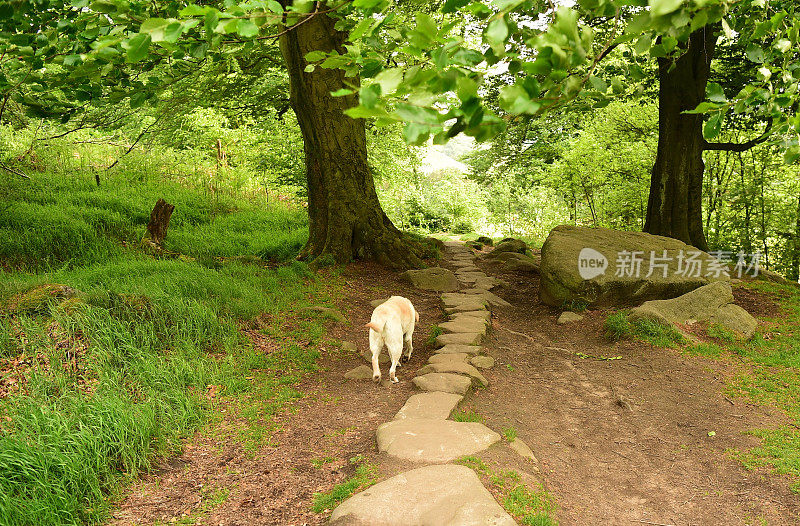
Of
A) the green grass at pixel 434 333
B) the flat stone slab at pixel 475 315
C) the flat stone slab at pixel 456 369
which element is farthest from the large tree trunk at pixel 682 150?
the flat stone slab at pixel 456 369

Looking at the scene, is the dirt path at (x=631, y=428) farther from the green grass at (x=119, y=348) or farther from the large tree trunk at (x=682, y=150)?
the large tree trunk at (x=682, y=150)

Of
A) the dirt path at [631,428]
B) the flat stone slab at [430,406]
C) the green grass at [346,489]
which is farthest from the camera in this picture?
the flat stone slab at [430,406]

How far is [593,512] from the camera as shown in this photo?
10.7 ft

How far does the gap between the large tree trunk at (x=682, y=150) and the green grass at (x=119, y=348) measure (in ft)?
21.6

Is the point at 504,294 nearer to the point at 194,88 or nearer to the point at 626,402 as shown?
the point at 626,402

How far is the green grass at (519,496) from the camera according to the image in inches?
113

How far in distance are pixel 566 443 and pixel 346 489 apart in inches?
81.9

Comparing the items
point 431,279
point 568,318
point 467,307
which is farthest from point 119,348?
point 568,318

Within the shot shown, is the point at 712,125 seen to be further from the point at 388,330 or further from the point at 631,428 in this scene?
the point at 388,330

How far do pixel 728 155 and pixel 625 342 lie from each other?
8.48 metres

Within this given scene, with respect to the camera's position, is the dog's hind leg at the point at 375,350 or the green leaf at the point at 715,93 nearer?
the green leaf at the point at 715,93

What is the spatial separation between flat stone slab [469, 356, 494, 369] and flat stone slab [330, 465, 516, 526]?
2.49 metres

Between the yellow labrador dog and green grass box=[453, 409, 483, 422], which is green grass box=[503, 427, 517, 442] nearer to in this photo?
green grass box=[453, 409, 483, 422]

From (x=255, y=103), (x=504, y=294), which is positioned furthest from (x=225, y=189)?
(x=504, y=294)
